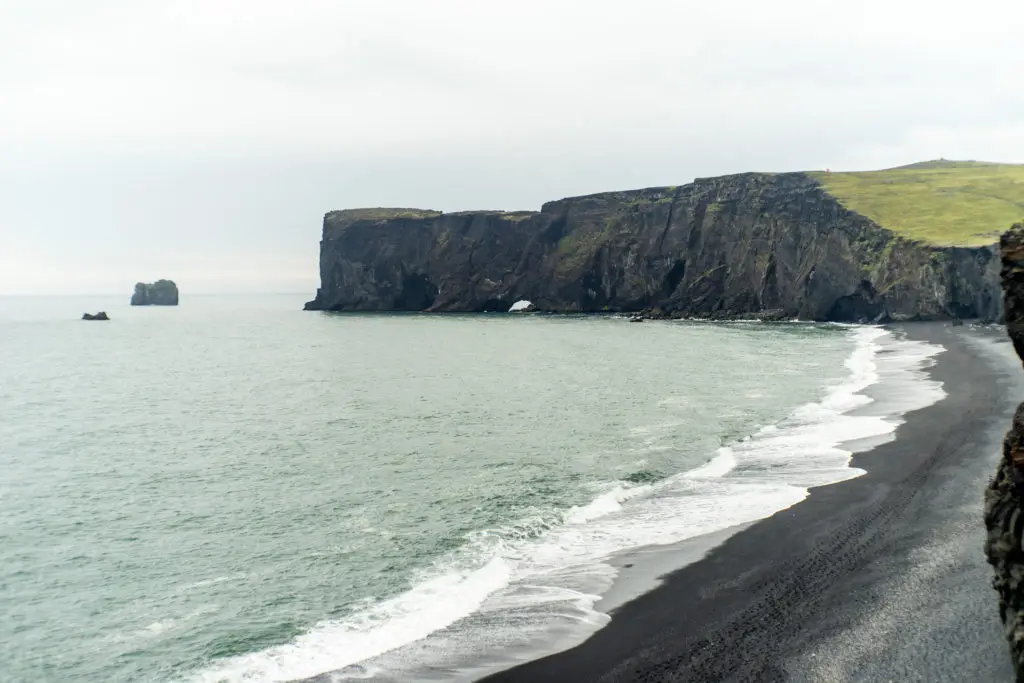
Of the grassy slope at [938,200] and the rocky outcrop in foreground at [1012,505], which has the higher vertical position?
the grassy slope at [938,200]

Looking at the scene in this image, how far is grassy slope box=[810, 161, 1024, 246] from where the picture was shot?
12081 cm

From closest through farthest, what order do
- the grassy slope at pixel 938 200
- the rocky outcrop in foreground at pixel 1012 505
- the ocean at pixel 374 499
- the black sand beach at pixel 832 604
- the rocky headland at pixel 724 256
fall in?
the rocky outcrop in foreground at pixel 1012 505 < the black sand beach at pixel 832 604 < the ocean at pixel 374 499 < the rocky headland at pixel 724 256 < the grassy slope at pixel 938 200

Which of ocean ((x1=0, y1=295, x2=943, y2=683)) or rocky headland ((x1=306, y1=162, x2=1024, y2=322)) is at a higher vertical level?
rocky headland ((x1=306, y1=162, x2=1024, y2=322))

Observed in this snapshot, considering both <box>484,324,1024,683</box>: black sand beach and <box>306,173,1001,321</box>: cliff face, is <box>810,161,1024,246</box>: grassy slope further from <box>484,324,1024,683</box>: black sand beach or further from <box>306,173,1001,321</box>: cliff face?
<box>484,324,1024,683</box>: black sand beach

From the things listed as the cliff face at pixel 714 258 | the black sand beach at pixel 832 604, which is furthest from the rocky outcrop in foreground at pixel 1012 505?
the cliff face at pixel 714 258

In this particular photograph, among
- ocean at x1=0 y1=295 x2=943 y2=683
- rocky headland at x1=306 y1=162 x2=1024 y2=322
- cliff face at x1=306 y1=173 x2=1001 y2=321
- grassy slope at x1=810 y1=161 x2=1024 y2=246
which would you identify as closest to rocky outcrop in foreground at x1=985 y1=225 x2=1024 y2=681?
ocean at x1=0 y1=295 x2=943 y2=683

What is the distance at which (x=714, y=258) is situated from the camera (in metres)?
160

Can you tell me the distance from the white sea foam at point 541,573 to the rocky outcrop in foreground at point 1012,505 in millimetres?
8390

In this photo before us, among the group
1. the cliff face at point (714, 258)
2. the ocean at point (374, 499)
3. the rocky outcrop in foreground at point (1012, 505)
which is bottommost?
the ocean at point (374, 499)

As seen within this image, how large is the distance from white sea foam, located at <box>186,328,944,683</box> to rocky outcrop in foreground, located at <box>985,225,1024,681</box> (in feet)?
27.5

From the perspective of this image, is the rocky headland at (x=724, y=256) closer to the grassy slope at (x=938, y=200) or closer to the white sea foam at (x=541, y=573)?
the grassy slope at (x=938, y=200)

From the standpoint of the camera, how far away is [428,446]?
3931 centimetres

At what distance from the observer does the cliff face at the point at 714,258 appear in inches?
4621

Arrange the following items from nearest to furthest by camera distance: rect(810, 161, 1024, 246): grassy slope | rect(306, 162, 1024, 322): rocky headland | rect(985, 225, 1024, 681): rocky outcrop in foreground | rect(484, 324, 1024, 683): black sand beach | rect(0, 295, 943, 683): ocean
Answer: rect(985, 225, 1024, 681): rocky outcrop in foreground → rect(484, 324, 1024, 683): black sand beach → rect(0, 295, 943, 683): ocean → rect(306, 162, 1024, 322): rocky headland → rect(810, 161, 1024, 246): grassy slope
